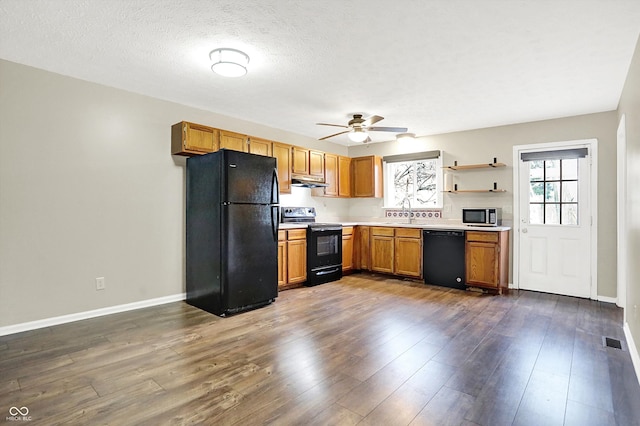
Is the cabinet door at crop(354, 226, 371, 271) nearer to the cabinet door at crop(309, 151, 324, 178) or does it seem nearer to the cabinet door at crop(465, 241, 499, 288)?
the cabinet door at crop(309, 151, 324, 178)

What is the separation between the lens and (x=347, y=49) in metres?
2.79

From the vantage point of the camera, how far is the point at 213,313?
3.69m

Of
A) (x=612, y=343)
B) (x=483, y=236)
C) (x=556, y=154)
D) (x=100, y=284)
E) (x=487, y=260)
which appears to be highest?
(x=556, y=154)

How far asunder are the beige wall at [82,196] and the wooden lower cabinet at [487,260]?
12.8 feet

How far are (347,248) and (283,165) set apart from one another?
182 cm

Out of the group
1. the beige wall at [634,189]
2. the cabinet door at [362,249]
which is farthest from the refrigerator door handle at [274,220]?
the beige wall at [634,189]

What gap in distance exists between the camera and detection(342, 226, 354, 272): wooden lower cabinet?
225 inches

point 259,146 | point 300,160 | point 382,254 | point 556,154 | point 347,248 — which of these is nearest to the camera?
point 556,154

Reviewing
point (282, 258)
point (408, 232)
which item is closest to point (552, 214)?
point (408, 232)

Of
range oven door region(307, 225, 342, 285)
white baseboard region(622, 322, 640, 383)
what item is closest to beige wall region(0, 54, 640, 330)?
white baseboard region(622, 322, 640, 383)

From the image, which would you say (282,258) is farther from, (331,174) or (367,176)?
(367,176)

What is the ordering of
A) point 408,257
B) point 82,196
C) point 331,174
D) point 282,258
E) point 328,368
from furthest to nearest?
point 331,174 < point 408,257 < point 282,258 < point 82,196 < point 328,368

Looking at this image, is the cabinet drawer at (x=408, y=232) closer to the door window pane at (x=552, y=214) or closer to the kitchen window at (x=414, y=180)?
the kitchen window at (x=414, y=180)

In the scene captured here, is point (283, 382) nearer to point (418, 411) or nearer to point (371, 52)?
point (418, 411)
